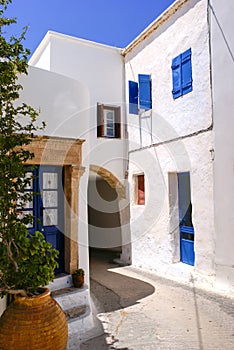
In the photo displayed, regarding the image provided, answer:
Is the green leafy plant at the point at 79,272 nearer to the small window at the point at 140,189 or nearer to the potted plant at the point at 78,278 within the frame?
the potted plant at the point at 78,278

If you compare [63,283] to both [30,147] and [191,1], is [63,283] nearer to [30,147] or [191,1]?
[30,147]

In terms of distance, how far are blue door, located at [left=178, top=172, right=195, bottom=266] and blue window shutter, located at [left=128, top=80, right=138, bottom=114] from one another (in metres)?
2.76

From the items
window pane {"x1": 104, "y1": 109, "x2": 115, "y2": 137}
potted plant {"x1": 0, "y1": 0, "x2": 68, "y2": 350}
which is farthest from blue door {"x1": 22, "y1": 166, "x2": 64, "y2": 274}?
window pane {"x1": 104, "y1": 109, "x2": 115, "y2": 137}

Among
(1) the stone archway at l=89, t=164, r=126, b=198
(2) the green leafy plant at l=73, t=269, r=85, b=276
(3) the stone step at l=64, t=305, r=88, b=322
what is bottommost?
(3) the stone step at l=64, t=305, r=88, b=322

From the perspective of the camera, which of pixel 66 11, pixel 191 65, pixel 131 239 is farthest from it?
pixel 131 239

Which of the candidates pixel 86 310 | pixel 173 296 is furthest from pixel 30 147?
pixel 173 296

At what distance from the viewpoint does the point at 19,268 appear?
3.59 m

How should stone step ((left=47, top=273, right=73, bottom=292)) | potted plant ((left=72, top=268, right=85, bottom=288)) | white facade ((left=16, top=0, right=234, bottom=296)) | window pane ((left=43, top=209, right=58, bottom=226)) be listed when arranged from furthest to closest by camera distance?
white facade ((left=16, top=0, right=234, bottom=296)) → window pane ((left=43, top=209, right=58, bottom=226)) → potted plant ((left=72, top=268, right=85, bottom=288)) → stone step ((left=47, top=273, right=73, bottom=292))

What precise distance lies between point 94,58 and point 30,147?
19.8ft

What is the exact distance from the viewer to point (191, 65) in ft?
26.9

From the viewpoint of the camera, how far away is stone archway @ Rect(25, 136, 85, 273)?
5.81 metres

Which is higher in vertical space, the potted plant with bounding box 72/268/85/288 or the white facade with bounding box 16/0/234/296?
the white facade with bounding box 16/0/234/296

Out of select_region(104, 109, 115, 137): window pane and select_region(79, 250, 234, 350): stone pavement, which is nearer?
select_region(79, 250, 234, 350): stone pavement

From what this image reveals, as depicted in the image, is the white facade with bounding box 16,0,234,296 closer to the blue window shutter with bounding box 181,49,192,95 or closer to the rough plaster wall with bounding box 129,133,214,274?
the rough plaster wall with bounding box 129,133,214,274
